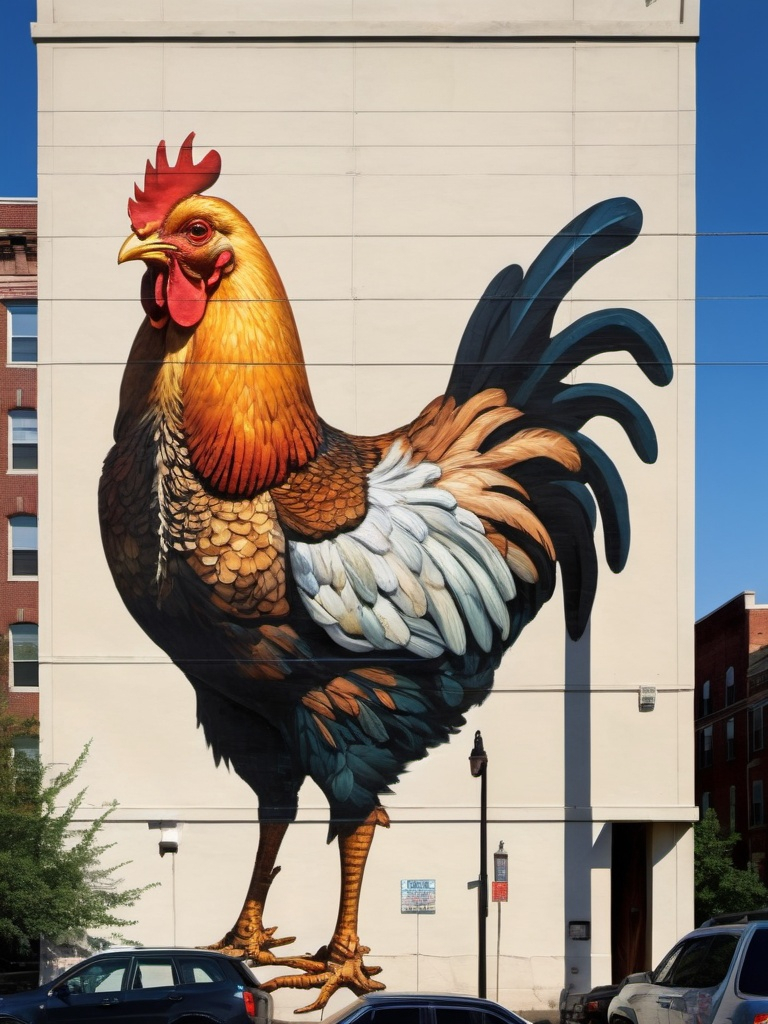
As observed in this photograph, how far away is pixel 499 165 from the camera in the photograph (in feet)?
88.1

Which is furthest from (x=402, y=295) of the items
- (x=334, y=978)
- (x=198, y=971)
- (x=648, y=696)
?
(x=198, y=971)

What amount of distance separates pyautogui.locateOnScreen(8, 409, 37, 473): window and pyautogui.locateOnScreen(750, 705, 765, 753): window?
2497 centimetres

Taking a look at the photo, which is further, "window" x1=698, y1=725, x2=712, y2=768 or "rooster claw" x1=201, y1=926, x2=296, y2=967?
"window" x1=698, y1=725, x2=712, y2=768

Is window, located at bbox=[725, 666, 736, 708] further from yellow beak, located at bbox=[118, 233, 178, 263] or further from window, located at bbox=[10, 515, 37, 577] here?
yellow beak, located at bbox=[118, 233, 178, 263]

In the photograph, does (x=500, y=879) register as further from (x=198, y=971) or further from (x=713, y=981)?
(x=713, y=981)

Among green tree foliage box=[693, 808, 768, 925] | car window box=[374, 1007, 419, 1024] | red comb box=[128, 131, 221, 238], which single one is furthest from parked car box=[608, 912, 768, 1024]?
green tree foliage box=[693, 808, 768, 925]

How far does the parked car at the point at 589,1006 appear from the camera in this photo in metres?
20.7

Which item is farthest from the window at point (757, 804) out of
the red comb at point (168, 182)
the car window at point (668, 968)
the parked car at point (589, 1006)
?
the car window at point (668, 968)

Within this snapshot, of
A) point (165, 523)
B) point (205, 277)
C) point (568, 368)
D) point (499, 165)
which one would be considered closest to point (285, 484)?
point (165, 523)

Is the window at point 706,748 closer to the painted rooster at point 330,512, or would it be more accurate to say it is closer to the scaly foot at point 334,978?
the painted rooster at point 330,512

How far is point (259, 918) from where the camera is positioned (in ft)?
83.1

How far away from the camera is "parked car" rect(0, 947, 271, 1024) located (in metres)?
17.0

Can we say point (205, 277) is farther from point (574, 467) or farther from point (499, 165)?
point (574, 467)

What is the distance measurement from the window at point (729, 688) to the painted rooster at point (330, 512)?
23831 millimetres
